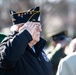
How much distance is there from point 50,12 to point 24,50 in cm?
2292

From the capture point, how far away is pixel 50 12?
28156 mm

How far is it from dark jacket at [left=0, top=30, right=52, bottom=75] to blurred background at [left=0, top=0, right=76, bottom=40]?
1727 cm

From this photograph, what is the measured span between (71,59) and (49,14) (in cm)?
2267

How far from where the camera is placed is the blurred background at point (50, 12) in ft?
81.5

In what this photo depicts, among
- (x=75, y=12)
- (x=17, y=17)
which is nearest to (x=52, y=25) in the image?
(x=75, y=12)

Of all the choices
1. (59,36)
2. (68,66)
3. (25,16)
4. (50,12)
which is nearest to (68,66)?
(68,66)

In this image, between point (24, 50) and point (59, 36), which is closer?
point (24, 50)

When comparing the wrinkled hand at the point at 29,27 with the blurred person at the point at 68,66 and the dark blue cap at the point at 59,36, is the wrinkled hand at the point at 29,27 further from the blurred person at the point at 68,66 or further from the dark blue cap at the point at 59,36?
the dark blue cap at the point at 59,36

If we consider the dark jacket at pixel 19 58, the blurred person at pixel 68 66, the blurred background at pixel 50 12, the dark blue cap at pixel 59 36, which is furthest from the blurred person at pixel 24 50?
the blurred background at pixel 50 12

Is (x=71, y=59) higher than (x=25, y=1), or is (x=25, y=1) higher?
(x=25, y=1)

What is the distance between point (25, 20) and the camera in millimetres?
5625

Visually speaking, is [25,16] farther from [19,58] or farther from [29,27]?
[19,58]

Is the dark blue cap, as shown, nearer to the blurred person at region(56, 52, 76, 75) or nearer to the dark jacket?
the dark jacket

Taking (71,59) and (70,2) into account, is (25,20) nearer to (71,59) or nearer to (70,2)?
(71,59)
